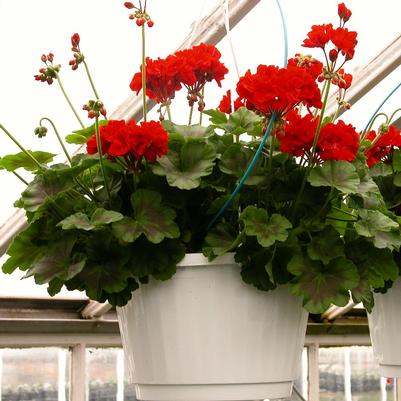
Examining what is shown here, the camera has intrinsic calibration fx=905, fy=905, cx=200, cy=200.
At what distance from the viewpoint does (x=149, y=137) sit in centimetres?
113

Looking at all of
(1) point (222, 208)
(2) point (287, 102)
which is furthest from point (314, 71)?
(1) point (222, 208)

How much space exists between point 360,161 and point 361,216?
0.08 metres

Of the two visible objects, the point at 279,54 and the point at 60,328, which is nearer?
the point at 279,54

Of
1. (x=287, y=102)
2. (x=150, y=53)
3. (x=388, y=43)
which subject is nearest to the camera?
(x=287, y=102)

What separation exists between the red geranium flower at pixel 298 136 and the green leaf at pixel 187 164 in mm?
100

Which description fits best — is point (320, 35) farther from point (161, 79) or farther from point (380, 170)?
point (380, 170)

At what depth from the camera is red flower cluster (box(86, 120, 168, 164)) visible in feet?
3.69

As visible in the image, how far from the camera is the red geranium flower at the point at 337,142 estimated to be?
1156 mm

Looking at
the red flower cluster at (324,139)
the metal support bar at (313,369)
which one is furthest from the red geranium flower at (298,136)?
the metal support bar at (313,369)

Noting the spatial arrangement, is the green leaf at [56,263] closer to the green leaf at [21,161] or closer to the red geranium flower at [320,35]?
the green leaf at [21,161]

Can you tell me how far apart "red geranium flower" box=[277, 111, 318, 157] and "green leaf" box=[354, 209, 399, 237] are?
4.7 inches

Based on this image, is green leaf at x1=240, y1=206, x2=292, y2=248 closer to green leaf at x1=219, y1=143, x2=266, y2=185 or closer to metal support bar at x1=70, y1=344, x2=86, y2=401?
green leaf at x1=219, y1=143, x2=266, y2=185

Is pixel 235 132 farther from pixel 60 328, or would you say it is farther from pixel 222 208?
pixel 60 328

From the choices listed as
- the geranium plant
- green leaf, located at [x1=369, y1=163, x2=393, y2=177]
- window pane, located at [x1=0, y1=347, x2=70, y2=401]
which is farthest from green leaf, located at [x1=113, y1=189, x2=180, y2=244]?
window pane, located at [x1=0, y1=347, x2=70, y2=401]
